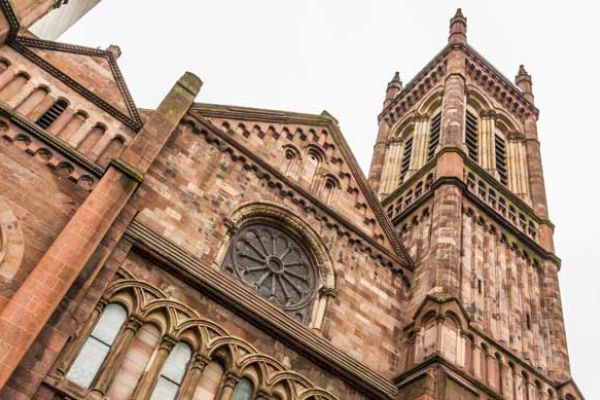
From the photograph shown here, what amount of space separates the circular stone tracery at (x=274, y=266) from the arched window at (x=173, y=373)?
2.71 metres

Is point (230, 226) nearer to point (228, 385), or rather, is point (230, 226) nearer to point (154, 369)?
point (228, 385)

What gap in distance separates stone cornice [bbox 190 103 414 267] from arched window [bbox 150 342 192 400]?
21.3 feet

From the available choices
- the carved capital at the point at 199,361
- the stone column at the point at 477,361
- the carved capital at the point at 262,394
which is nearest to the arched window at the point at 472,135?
the stone column at the point at 477,361

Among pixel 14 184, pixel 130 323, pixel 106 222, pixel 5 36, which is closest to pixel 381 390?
pixel 130 323

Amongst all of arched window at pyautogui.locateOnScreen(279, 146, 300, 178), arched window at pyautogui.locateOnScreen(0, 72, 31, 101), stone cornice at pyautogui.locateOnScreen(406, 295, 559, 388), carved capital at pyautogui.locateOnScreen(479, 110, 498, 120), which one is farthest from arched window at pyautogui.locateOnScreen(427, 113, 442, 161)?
arched window at pyautogui.locateOnScreen(0, 72, 31, 101)

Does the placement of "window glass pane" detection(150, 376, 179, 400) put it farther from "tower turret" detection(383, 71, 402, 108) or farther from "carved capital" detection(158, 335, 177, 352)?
"tower turret" detection(383, 71, 402, 108)

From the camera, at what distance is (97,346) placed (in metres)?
10.8

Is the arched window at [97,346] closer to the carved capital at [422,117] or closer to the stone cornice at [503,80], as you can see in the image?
the carved capital at [422,117]

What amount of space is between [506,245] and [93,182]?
1302cm

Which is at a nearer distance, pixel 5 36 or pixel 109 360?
pixel 109 360

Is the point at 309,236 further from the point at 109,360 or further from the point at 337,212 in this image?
the point at 109,360

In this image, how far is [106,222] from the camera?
11.1m

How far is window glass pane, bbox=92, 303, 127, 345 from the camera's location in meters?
10.9

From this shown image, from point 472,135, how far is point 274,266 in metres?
13.4
